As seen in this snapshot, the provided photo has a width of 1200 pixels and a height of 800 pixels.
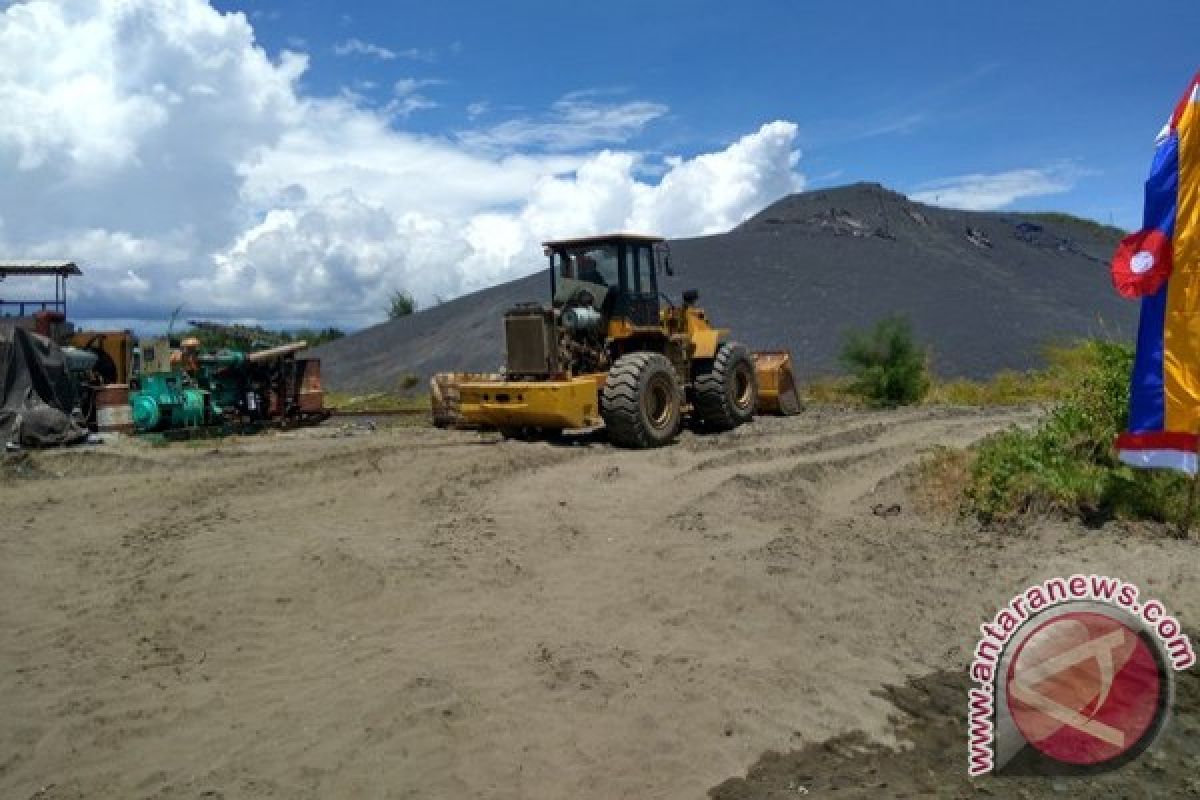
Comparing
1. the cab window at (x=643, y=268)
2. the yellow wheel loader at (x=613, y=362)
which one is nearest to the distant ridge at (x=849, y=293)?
the yellow wheel loader at (x=613, y=362)

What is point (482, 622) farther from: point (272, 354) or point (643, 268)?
point (272, 354)

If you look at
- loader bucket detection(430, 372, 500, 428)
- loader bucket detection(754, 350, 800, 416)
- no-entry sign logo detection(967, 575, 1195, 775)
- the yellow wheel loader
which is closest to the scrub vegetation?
no-entry sign logo detection(967, 575, 1195, 775)

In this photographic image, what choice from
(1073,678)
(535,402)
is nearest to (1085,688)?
(1073,678)

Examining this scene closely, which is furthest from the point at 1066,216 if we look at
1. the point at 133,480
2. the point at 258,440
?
the point at 133,480

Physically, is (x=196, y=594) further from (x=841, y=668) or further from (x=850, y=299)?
(x=850, y=299)

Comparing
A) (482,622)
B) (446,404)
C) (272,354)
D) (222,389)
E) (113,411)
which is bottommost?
(482,622)

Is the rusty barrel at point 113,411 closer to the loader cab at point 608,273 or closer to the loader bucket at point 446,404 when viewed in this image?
the loader bucket at point 446,404

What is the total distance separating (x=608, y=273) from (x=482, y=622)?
26.6 feet

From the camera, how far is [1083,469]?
23.9 feet

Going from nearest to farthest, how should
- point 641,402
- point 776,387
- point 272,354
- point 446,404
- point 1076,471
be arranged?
point 1076,471
point 641,402
point 446,404
point 776,387
point 272,354

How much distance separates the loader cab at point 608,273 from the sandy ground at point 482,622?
3.79m

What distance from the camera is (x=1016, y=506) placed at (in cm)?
711

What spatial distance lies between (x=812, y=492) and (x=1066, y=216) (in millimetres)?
46660

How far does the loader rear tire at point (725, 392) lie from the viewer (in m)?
13.6
